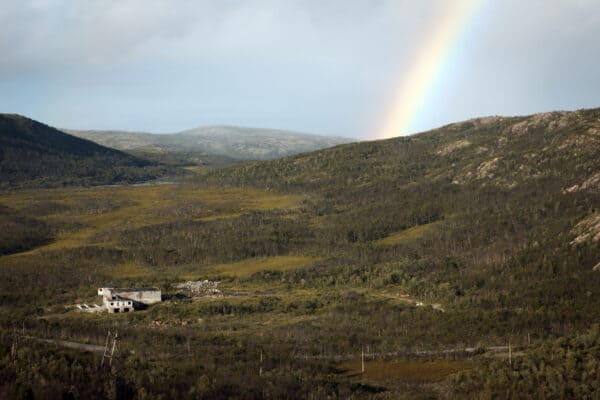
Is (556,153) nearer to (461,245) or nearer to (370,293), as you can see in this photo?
(461,245)

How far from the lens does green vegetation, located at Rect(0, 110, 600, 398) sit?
196ft

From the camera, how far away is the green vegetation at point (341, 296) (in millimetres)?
59719

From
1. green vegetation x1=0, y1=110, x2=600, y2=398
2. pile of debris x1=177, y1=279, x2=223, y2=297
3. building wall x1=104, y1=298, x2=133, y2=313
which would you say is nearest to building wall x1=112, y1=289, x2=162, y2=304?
green vegetation x1=0, y1=110, x2=600, y2=398

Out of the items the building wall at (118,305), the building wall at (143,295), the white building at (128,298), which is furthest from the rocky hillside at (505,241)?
the building wall at (118,305)

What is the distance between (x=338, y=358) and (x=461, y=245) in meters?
73.0

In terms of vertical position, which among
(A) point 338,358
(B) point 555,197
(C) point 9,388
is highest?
(B) point 555,197

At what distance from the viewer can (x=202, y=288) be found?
12462 centimetres

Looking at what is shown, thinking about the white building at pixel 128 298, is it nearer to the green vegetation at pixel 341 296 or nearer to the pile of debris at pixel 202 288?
the green vegetation at pixel 341 296

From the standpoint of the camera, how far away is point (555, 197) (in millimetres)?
154500

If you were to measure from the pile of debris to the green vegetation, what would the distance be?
6.27 ft

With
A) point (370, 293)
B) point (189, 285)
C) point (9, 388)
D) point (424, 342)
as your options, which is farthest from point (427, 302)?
point (9, 388)

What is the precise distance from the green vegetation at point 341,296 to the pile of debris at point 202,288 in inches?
75.2

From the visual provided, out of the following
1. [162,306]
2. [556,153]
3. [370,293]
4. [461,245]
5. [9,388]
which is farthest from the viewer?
[556,153]

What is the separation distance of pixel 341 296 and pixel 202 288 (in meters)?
25.8
